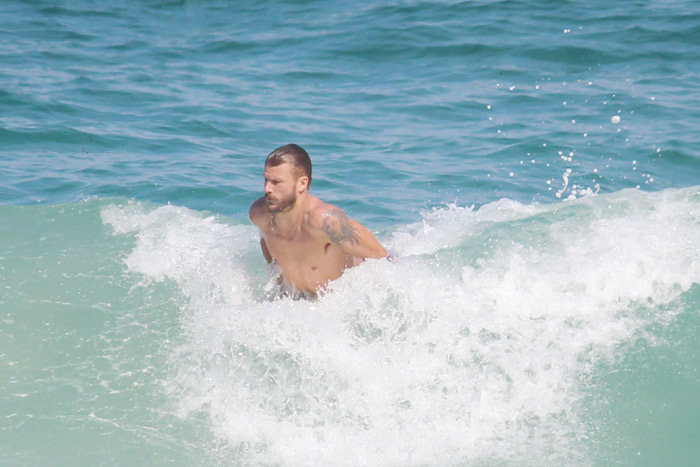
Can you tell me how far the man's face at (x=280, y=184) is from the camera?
17.2 feet

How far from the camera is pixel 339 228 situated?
17.4 feet

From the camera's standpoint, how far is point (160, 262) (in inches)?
266

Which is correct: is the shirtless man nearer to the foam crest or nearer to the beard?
the beard

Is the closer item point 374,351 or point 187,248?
point 374,351

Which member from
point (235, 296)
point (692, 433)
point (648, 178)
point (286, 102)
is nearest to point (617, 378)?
point (692, 433)

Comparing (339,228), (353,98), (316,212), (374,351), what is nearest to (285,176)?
(316,212)

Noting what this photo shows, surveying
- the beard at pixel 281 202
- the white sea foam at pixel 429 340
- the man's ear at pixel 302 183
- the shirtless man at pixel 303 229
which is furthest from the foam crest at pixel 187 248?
the man's ear at pixel 302 183

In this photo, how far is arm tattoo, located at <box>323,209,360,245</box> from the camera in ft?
17.4

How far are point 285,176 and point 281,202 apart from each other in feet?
0.51

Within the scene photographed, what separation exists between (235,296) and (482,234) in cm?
197

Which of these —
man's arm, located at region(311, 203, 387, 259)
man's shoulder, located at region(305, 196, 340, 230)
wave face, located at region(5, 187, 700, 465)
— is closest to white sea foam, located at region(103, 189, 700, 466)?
wave face, located at region(5, 187, 700, 465)

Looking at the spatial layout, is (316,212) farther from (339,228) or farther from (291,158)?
(291,158)

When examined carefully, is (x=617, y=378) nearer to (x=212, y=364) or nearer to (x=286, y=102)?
(x=212, y=364)

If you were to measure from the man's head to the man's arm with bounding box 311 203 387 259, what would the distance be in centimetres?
18
